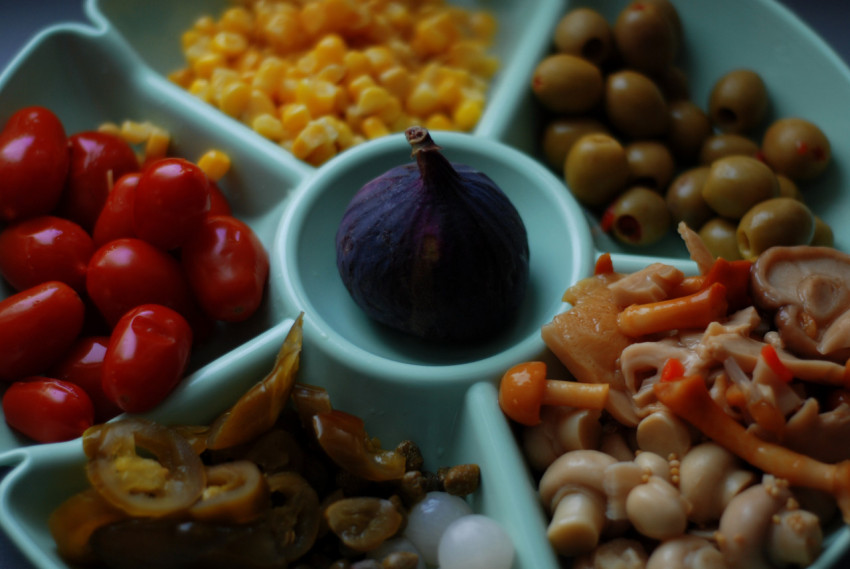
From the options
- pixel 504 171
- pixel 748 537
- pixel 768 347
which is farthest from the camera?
pixel 504 171

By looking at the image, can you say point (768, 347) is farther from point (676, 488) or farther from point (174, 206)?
point (174, 206)

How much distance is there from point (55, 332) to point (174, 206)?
1.02ft

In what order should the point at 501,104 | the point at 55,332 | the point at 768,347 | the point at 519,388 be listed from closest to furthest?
the point at 768,347
the point at 519,388
the point at 55,332
the point at 501,104

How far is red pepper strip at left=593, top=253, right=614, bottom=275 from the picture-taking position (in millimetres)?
1495

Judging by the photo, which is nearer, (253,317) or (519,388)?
(519,388)

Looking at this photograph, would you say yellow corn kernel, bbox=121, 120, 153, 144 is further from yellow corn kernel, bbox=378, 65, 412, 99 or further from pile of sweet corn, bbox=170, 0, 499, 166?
yellow corn kernel, bbox=378, 65, 412, 99

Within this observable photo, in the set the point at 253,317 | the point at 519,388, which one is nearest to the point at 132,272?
the point at 253,317

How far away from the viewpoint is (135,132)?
1887 millimetres

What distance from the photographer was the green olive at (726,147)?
192cm

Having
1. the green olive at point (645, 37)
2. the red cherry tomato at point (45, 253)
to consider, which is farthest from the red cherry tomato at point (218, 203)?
the green olive at point (645, 37)

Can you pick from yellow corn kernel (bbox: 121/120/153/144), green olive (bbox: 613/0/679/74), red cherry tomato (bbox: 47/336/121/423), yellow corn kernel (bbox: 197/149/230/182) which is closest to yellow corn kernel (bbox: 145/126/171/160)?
yellow corn kernel (bbox: 121/120/153/144)

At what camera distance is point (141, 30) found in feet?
6.98

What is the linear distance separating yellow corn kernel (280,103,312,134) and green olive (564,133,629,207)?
25.5 inches

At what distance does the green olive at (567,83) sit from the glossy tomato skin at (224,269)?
858mm
